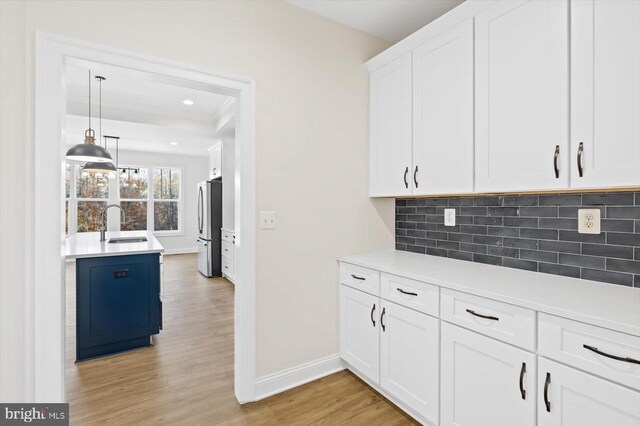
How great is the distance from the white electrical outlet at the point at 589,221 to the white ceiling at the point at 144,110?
3.35 metres

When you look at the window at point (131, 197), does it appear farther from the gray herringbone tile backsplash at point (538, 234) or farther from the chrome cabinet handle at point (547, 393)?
the chrome cabinet handle at point (547, 393)

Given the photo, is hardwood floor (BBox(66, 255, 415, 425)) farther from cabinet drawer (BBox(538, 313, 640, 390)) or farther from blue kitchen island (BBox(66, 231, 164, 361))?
cabinet drawer (BBox(538, 313, 640, 390))

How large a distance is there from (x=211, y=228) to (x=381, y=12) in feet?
15.4

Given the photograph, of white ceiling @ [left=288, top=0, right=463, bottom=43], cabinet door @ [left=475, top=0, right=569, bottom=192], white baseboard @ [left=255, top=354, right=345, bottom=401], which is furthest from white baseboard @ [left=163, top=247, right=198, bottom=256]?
cabinet door @ [left=475, top=0, right=569, bottom=192]

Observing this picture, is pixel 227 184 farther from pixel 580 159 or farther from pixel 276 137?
pixel 580 159

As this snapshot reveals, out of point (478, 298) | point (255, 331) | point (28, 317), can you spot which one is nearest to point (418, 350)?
point (478, 298)

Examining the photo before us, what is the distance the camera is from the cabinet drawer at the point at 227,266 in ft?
17.8

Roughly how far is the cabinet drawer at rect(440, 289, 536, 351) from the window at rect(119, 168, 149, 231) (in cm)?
837

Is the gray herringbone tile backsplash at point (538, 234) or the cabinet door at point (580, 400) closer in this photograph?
the cabinet door at point (580, 400)

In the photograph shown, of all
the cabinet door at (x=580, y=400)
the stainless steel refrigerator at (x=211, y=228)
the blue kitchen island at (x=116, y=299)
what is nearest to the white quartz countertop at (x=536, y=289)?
the cabinet door at (x=580, y=400)

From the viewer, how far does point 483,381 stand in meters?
1.47

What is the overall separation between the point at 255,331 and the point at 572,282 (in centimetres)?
188

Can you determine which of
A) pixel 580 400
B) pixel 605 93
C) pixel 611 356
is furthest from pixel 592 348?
pixel 605 93

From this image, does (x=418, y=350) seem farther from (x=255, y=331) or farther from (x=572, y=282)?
(x=255, y=331)
